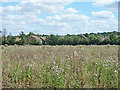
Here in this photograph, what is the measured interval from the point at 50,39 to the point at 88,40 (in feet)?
10.00

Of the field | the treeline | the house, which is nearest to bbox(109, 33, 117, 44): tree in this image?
the treeline

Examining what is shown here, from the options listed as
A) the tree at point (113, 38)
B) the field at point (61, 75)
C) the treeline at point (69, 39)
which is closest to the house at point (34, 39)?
the treeline at point (69, 39)

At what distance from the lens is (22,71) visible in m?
4.27

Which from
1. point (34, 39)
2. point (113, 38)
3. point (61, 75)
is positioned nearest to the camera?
point (61, 75)

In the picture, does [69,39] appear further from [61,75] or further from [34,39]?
[61,75]

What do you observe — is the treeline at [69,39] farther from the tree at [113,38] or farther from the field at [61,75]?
the field at [61,75]

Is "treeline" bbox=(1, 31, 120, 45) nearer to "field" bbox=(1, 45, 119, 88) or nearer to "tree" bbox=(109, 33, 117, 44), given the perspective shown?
"tree" bbox=(109, 33, 117, 44)

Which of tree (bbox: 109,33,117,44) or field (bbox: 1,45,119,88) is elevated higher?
tree (bbox: 109,33,117,44)

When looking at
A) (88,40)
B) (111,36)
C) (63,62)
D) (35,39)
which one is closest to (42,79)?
(63,62)

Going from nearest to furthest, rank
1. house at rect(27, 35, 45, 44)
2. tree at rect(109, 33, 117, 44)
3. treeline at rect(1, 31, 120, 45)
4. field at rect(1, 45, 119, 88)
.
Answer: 1. field at rect(1, 45, 119, 88)
2. treeline at rect(1, 31, 120, 45)
3. house at rect(27, 35, 45, 44)
4. tree at rect(109, 33, 117, 44)

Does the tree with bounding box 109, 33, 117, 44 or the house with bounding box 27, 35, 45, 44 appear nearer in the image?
the house with bounding box 27, 35, 45, 44

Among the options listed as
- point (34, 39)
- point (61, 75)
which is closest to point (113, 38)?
point (34, 39)

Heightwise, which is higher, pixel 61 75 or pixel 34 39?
pixel 34 39

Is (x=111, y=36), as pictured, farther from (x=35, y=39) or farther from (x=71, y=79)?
(x=71, y=79)
